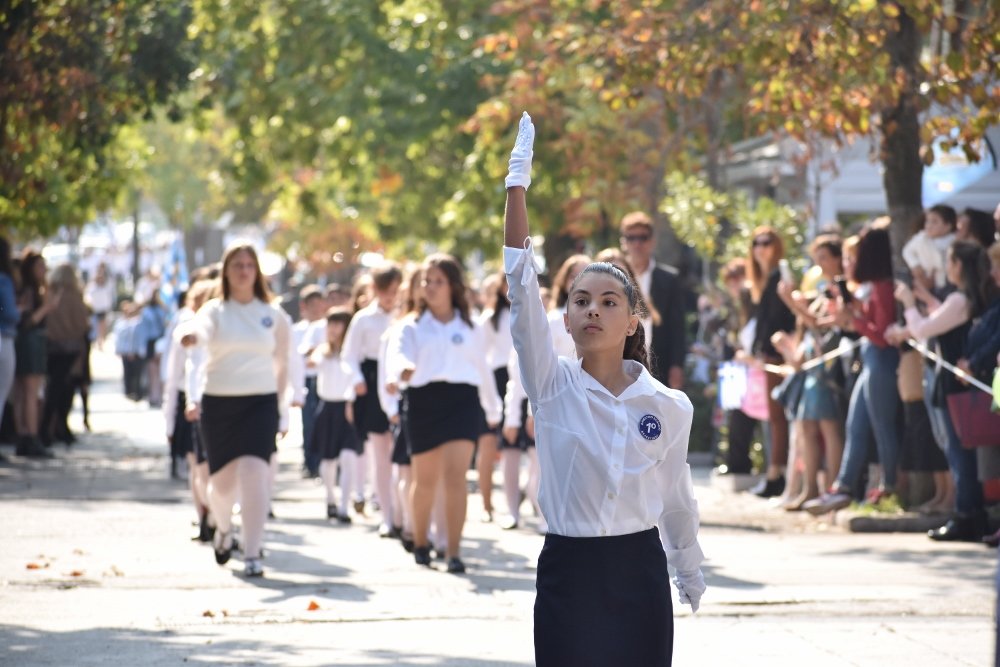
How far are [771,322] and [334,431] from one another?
3742 mm

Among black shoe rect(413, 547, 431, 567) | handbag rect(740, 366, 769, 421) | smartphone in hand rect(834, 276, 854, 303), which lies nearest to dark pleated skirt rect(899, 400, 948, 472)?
smartphone in hand rect(834, 276, 854, 303)

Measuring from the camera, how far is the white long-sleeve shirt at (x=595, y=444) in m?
5.54

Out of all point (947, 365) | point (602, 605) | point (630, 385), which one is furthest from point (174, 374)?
point (602, 605)

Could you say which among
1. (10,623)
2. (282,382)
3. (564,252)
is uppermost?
(564,252)

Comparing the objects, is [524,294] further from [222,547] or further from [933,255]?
[933,255]

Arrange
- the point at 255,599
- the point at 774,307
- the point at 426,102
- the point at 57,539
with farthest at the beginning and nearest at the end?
the point at 426,102
the point at 774,307
the point at 57,539
the point at 255,599

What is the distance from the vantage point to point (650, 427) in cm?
563

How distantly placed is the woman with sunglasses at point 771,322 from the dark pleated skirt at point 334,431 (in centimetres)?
354

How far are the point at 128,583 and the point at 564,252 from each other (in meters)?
17.6

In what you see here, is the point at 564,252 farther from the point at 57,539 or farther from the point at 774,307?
the point at 57,539

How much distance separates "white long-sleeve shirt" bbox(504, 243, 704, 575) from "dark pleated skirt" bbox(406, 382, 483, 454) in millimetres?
6190

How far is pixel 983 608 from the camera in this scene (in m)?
10.0

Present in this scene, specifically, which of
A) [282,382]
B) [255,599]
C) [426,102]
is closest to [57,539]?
[282,382]

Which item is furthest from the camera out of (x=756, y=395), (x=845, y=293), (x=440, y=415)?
(x=756, y=395)
